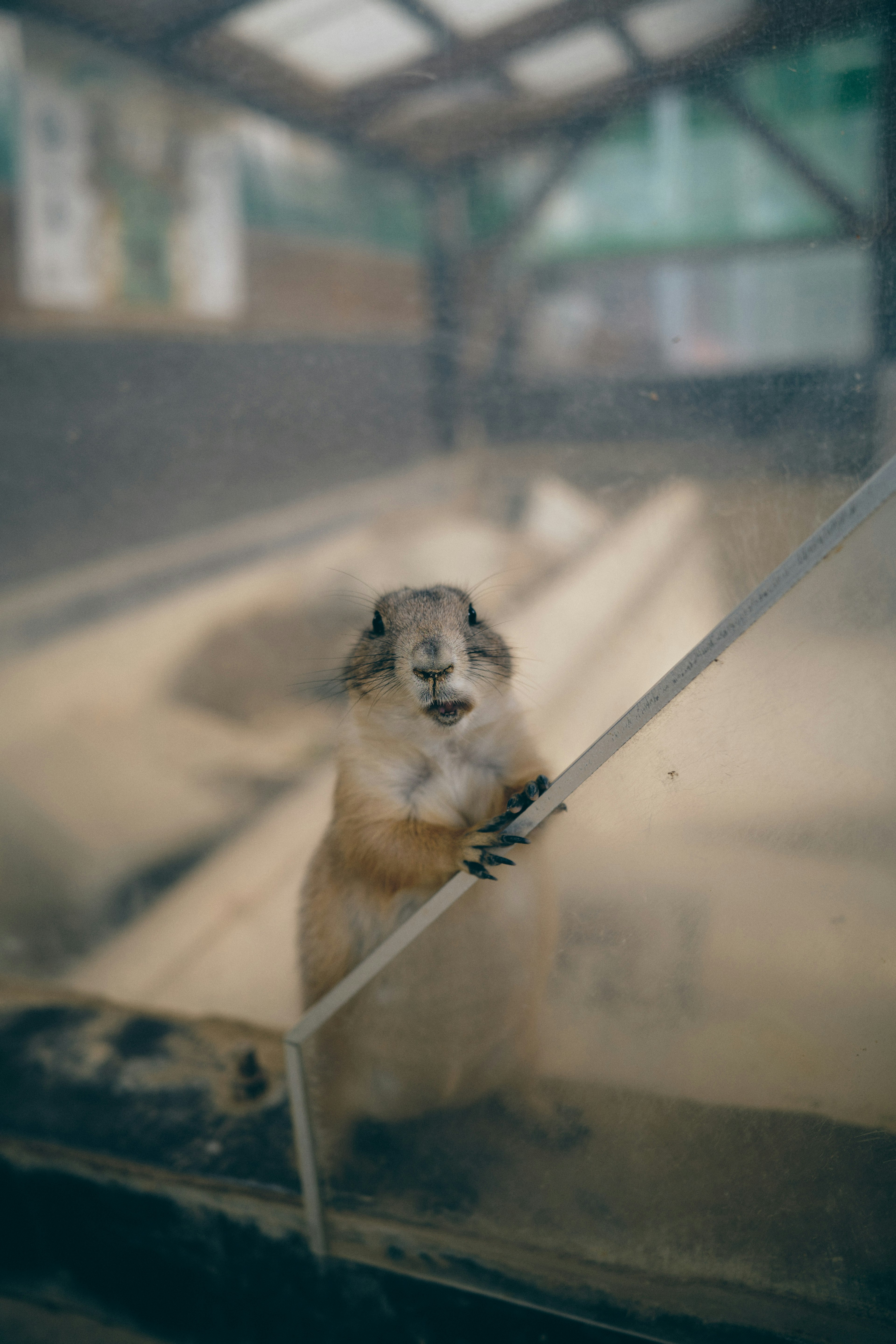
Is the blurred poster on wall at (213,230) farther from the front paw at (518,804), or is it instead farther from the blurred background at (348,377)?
the front paw at (518,804)

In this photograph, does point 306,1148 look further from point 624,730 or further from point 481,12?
point 481,12

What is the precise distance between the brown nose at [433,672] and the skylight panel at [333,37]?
87 cm

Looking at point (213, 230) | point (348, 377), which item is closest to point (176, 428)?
point (348, 377)

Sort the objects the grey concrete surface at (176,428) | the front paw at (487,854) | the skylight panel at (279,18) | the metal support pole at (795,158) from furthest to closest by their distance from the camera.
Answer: the grey concrete surface at (176,428)
the skylight panel at (279,18)
the metal support pole at (795,158)
the front paw at (487,854)

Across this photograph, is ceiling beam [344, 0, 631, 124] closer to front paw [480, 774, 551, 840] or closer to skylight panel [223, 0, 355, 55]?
skylight panel [223, 0, 355, 55]

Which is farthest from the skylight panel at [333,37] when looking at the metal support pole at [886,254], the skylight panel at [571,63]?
the metal support pole at [886,254]

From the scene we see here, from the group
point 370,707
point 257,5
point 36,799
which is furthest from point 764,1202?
point 257,5

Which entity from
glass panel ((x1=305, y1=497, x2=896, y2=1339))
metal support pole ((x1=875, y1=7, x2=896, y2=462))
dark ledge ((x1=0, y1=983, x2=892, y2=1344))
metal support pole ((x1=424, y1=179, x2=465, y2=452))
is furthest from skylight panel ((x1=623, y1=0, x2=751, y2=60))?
dark ledge ((x1=0, y1=983, x2=892, y2=1344))

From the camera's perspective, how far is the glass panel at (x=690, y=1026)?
2.20 ft

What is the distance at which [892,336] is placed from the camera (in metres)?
0.81

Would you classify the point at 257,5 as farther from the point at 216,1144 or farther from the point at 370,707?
the point at 216,1144

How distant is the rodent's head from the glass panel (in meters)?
0.18

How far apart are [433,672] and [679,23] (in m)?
0.76

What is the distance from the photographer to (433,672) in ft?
2.63
